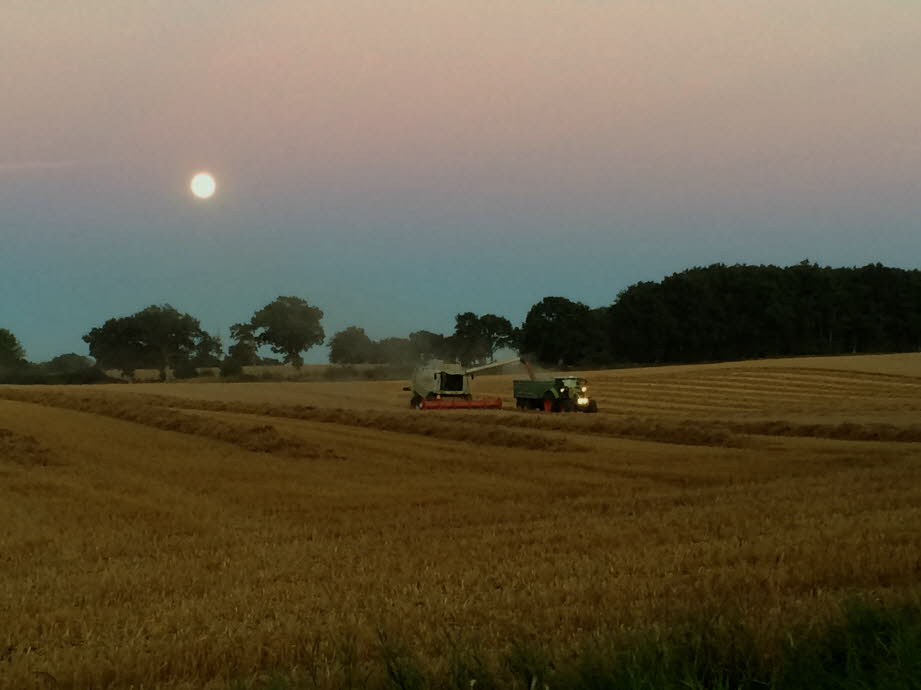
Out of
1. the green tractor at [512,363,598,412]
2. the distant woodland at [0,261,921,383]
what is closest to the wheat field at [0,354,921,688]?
the green tractor at [512,363,598,412]

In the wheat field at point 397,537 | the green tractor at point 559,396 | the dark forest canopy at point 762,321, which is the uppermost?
the dark forest canopy at point 762,321

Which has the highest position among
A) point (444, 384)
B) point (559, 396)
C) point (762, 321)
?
point (762, 321)

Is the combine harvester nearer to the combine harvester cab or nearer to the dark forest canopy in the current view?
the combine harvester cab

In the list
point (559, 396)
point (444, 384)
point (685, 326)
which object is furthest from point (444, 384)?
point (685, 326)

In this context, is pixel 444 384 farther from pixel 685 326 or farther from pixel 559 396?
pixel 685 326

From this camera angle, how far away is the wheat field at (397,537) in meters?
6.59

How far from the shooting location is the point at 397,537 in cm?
1067

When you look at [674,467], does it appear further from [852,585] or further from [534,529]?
[852,585]

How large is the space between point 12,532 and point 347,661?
689 cm

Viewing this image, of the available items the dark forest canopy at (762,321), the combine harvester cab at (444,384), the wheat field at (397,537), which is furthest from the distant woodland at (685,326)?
the wheat field at (397,537)

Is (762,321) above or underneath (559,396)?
above

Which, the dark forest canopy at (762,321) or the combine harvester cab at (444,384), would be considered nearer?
the combine harvester cab at (444,384)

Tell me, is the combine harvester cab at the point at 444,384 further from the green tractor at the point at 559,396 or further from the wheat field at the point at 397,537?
the wheat field at the point at 397,537

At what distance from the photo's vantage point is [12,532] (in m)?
10.9
